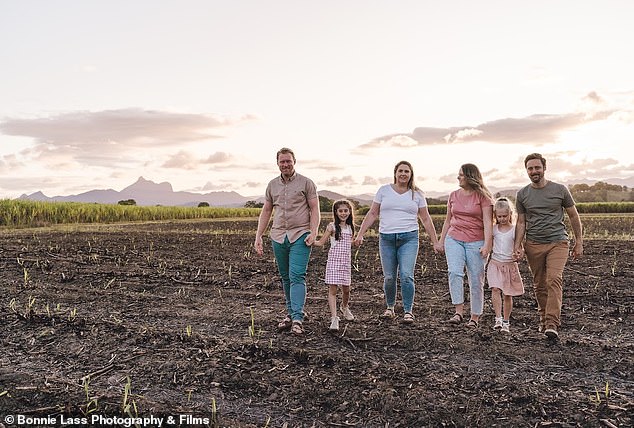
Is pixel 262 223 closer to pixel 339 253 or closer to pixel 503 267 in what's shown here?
pixel 339 253

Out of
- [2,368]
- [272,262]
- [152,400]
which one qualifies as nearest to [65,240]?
[272,262]

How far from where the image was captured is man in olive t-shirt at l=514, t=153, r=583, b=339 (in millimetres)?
5672

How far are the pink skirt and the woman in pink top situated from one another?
13 centimetres

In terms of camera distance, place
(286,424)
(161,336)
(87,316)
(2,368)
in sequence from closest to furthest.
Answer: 1. (286,424)
2. (2,368)
3. (161,336)
4. (87,316)

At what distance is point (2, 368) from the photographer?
4957mm

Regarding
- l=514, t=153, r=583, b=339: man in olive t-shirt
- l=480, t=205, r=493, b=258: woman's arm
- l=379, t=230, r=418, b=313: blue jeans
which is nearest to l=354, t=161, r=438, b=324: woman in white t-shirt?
l=379, t=230, r=418, b=313: blue jeans

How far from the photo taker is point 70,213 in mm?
26844

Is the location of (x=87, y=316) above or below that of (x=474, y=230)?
below

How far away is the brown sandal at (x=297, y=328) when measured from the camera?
18.1ft

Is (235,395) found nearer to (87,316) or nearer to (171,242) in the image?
(87,316)

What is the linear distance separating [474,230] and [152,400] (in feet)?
11.9

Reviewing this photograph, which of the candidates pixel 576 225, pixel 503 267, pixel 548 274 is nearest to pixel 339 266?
pixel 503 267

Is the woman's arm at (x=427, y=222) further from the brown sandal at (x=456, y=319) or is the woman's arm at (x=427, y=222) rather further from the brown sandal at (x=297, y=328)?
the brown sandal at (x=297, y=328)

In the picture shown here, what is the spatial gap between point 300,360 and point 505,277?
2451 millimetres
